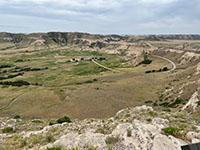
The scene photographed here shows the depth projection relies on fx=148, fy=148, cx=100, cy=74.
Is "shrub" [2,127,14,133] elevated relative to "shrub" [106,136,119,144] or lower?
lower

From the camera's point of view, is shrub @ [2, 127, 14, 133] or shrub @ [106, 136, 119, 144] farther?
shrub @ [2, 127, 14, 133]

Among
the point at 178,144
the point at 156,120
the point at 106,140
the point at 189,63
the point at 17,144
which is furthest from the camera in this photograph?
the point at 189,63

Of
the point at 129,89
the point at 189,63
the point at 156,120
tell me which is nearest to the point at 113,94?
the point at 129,89

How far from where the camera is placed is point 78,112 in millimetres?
36188

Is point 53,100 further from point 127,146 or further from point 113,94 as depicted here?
point 127,146

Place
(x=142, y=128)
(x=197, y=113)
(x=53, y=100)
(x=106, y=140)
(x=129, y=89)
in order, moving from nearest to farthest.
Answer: (x=106, y=140) < (x=142, y=128) < (x=197, y=113) < (x=53, y=100) < (x=129, y=89)

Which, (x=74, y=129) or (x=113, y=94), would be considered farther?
(x=113, y=94)

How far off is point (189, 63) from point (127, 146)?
97291 millimetres

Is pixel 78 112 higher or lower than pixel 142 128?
lower

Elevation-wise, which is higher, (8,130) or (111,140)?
(111,140)

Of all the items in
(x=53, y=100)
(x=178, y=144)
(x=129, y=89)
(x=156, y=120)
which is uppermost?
(x=178, y=144)

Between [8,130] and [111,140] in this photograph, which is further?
[8,130]

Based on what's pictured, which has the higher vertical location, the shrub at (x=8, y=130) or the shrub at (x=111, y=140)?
the shrub at (x=111, y=140)

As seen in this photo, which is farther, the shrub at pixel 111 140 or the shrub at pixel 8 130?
the shrub at pixel 8 130
